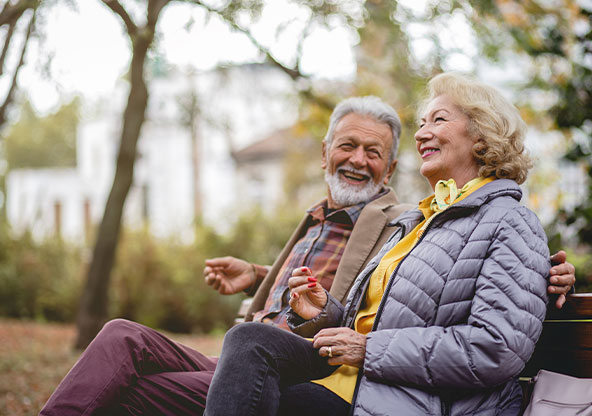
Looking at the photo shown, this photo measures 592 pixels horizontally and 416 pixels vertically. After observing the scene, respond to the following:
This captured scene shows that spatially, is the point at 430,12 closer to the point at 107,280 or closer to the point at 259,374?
the point at 107,280

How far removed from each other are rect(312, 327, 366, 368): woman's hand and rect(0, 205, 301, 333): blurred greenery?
9.26 meters

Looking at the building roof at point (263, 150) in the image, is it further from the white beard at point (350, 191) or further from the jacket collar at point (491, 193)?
the jacket collar at point (491, 193)

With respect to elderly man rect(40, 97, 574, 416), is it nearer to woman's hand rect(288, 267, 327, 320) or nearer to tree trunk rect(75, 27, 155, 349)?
woman's hand rect(288, 267, 327, 320)

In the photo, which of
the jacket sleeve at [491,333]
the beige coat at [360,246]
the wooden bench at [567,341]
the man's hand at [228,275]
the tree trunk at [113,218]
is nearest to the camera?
the jacket sleeve at [491,333]

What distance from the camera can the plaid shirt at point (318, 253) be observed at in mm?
3244

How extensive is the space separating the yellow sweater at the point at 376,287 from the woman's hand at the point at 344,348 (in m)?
0.10

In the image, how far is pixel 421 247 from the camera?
7.84ft

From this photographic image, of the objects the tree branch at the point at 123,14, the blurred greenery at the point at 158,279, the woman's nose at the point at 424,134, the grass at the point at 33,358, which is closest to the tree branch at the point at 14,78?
the tree branch at the point at 123,14

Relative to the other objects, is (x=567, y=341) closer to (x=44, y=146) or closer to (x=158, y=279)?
(x=158, y=279)

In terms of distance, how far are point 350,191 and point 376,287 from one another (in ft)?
3.43

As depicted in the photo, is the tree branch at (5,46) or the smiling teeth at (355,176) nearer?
the smiling teeth at (355,176)

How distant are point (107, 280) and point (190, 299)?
3.25 m

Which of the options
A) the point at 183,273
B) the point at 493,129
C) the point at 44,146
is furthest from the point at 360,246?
the point at 44,146

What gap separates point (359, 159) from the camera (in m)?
3.58
